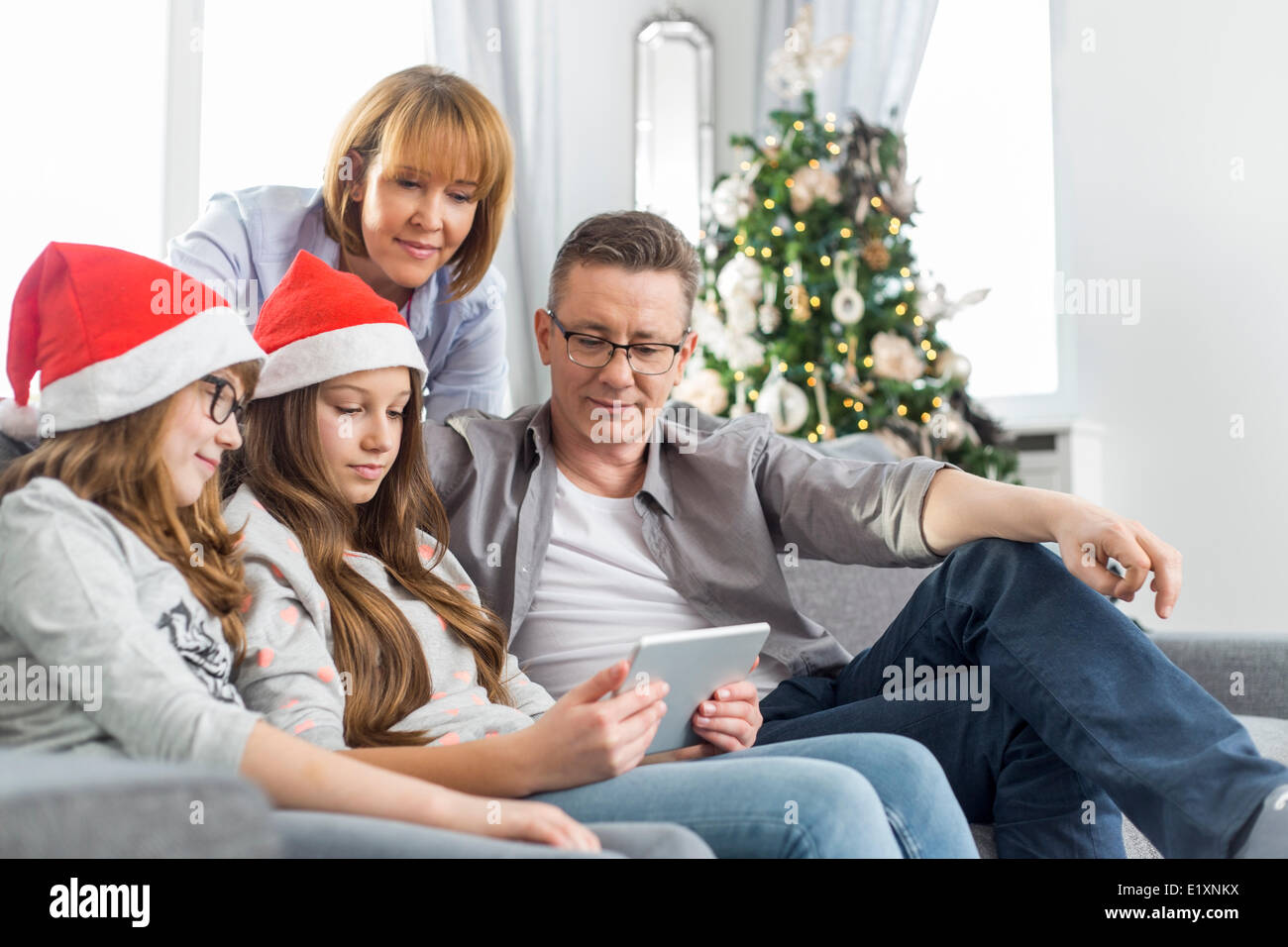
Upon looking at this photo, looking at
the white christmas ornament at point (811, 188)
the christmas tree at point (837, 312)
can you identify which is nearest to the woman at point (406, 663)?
the christmas tree at point (837, 312)

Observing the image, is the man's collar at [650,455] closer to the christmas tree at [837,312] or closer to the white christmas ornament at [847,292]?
the christmas tree at [837,312]

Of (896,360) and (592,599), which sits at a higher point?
(896,360)

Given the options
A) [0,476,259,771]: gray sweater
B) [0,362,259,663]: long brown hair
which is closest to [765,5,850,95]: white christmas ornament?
[0,362,259,663]: long brown hair

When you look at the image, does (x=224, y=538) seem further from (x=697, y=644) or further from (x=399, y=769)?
(x=697, y=644)

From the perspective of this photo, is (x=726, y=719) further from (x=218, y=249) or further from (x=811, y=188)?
(x=811, y=188)

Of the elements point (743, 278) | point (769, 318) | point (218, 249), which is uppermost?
point (743, 278)

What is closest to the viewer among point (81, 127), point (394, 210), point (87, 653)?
point (87, 653)

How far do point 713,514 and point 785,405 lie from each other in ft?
5.41

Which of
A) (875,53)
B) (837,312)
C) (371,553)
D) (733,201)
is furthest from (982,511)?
(875,53)

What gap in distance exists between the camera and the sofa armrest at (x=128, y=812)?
636 mm

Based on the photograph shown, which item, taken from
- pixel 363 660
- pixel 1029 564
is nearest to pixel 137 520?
pixel 363 660

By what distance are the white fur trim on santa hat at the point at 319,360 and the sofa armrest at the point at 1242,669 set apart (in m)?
1.39

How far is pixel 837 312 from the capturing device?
3.40 m

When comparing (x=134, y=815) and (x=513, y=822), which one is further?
(x=513, y=822)
